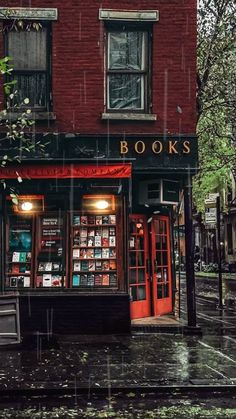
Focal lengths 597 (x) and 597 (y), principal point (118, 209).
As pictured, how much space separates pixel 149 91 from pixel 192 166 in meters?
2.06

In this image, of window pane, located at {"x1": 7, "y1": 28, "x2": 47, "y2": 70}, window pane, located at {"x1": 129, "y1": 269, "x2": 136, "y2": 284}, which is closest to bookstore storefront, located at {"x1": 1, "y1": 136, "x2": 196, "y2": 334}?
window pane, located at {"x1": 129, "y1": 269, "x2": 136, "y2": 284}

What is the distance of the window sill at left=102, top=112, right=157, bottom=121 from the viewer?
13414 mm

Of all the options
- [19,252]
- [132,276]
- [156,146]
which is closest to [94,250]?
[132,276]

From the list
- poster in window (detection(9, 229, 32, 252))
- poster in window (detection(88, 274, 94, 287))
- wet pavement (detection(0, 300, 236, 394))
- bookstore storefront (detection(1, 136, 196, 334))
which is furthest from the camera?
poster in window (detection(9, 229, 32, 252))

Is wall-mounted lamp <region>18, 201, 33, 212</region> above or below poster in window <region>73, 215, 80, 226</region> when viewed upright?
above

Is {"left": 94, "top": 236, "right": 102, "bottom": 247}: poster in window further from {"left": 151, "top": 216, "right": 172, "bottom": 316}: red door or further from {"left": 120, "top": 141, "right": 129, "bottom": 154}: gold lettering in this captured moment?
{"left": 120, "top": 141, "right": 129, "bottom": 154}: gold lettering

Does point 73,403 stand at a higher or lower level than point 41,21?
lower

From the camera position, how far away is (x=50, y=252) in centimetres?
1341

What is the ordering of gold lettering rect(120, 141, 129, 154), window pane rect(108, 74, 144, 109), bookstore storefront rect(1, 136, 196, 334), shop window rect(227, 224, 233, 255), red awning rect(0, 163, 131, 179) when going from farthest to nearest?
1. shop window rect(227, 224, 233, 255)
2. window pane rect(108, 74, 144, 109)
3. gold lettering rect(120, 141, 129, 154)
4. bookstore storefront rect(1, 136, 196, 334)
5. red awning rect(0, 163, 131, 179)

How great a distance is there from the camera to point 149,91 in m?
13.8

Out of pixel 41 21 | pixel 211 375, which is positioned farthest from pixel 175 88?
pixel 211 375

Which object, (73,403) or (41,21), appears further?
(41,21)

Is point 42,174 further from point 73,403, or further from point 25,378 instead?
point 73,403

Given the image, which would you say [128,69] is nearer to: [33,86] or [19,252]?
[33,86]
